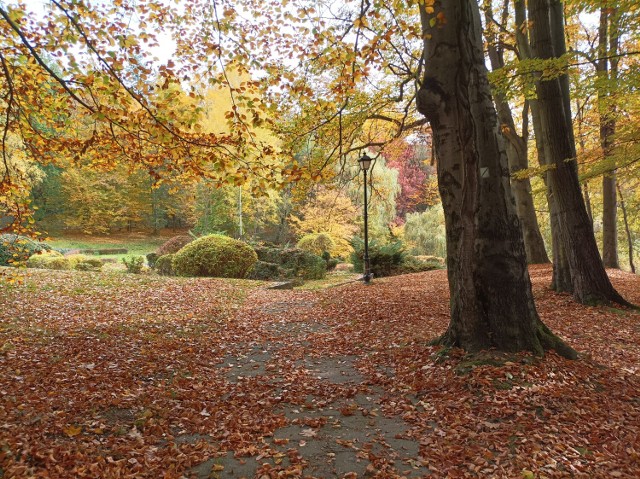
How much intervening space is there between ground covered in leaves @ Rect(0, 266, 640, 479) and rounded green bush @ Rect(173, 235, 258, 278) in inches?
277

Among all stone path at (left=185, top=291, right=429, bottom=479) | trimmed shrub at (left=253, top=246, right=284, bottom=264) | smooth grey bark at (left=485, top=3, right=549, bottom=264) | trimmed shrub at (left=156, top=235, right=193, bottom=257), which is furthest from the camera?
trimmed shrub at (left=156, top=235, right=193, bottom=257)

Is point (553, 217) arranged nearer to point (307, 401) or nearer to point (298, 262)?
point (307, 401)

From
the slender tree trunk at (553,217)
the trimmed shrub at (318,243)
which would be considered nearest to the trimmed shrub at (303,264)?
the trimmed shrub at (318,243)

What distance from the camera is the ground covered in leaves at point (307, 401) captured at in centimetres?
266

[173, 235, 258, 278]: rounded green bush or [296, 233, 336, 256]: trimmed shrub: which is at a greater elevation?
[296, 233, 336, 256]: trimmed shrub

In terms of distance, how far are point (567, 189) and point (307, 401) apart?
18.6 ft

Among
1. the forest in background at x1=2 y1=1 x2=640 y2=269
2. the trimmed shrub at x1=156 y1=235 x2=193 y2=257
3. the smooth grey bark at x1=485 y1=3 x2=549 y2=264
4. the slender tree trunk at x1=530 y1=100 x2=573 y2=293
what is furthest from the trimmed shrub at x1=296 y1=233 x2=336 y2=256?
the slender tree trunk at x1=530 y1=100 x2=573 y2=293

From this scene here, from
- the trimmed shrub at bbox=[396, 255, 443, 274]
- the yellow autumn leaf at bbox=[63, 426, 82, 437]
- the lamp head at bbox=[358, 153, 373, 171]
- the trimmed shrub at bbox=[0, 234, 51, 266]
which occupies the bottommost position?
the yellow autumn leaf at bbox=[63, 426, 82, 437]

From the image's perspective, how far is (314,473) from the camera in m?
2.61

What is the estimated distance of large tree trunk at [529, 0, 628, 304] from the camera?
6.62 m

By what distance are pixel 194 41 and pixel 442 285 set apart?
736 centimetres

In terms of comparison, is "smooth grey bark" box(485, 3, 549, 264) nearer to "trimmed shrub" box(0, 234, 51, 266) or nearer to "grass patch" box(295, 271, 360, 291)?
"grass patch" box(295, 271, 360, 291)

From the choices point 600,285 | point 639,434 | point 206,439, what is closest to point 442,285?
point 600,285

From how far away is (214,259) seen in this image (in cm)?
1362
